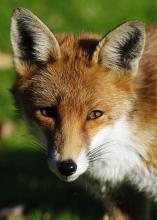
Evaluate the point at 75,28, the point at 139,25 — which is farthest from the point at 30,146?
the point at 139,25

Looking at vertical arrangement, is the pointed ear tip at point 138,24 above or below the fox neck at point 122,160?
above

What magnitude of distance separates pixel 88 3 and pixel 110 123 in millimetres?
6933

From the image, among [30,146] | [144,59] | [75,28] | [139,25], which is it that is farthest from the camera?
[75,28]

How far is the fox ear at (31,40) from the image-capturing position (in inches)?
271

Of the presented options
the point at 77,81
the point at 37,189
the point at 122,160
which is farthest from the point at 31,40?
the point at 37,189

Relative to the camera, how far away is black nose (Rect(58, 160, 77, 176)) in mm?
6324

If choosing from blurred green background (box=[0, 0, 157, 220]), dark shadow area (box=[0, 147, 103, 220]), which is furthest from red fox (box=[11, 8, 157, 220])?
dark shadow area (box=[0, 147, 103, 220])

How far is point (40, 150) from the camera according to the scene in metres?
8.81

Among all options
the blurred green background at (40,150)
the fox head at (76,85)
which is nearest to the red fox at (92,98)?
the fox head at (76,85)

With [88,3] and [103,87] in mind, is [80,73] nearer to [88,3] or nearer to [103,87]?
[103,87]

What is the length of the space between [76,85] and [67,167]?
882 millimetres

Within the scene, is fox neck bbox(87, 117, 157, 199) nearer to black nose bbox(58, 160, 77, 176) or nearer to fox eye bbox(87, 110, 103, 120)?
fox eye bbox(87, 110, 103, 120)

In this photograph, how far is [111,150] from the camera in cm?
705

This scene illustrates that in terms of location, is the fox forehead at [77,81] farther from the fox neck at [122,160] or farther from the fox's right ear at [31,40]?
the fox neck at [122,160]
